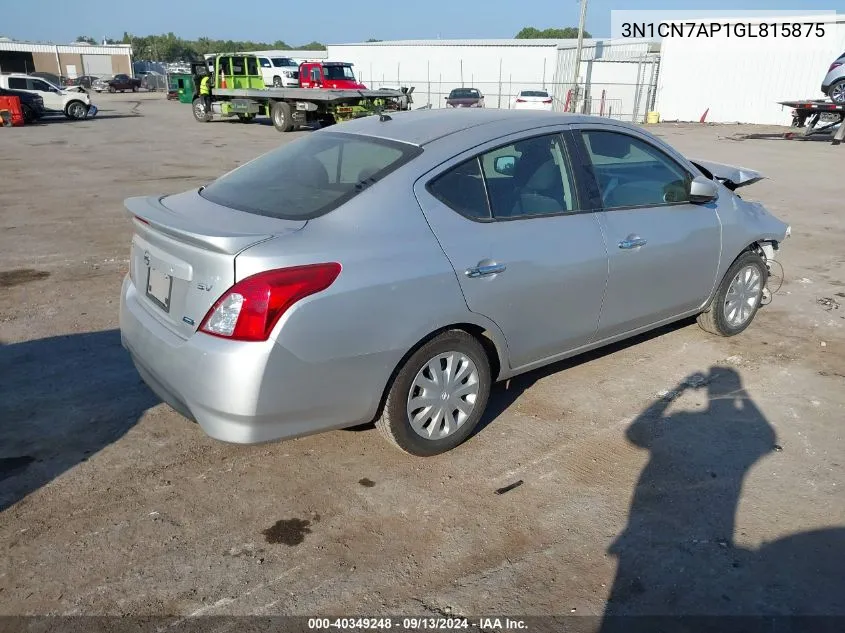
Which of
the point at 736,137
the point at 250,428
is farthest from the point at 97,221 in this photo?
the point at 736,137

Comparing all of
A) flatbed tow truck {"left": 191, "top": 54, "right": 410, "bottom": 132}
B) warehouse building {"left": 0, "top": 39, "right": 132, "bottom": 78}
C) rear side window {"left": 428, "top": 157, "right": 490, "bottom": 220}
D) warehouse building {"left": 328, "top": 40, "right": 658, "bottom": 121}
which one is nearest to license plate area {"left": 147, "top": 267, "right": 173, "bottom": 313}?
rear side window {"left": 428, "top": 157, "right": 490, "bottom": 220}

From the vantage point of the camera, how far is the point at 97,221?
9.09 metres

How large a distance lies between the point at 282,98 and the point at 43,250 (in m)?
17.8

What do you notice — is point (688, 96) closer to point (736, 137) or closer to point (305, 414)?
point (736, 137)

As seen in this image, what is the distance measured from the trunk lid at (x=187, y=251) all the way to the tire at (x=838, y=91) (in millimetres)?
26068

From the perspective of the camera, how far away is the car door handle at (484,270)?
10.7 ft

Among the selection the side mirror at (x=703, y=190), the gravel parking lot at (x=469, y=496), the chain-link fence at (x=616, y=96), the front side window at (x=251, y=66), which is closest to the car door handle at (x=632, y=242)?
the side mirror at (x=703, y=190)

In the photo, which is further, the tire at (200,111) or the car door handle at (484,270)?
the tire at (200,111)

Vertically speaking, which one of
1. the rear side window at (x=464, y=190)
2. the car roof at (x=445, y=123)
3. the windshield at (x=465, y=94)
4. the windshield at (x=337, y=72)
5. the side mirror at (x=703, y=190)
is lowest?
the windshield at (x=465, y=94)

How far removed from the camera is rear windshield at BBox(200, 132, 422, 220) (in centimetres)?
322

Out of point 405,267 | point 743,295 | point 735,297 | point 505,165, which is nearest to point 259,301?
point 405,267

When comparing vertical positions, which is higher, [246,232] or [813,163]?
[246,232]

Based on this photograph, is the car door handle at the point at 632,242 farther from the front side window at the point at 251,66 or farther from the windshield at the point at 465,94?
the windshield at the point at 465,94

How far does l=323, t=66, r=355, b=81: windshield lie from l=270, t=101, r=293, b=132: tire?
2.27m
